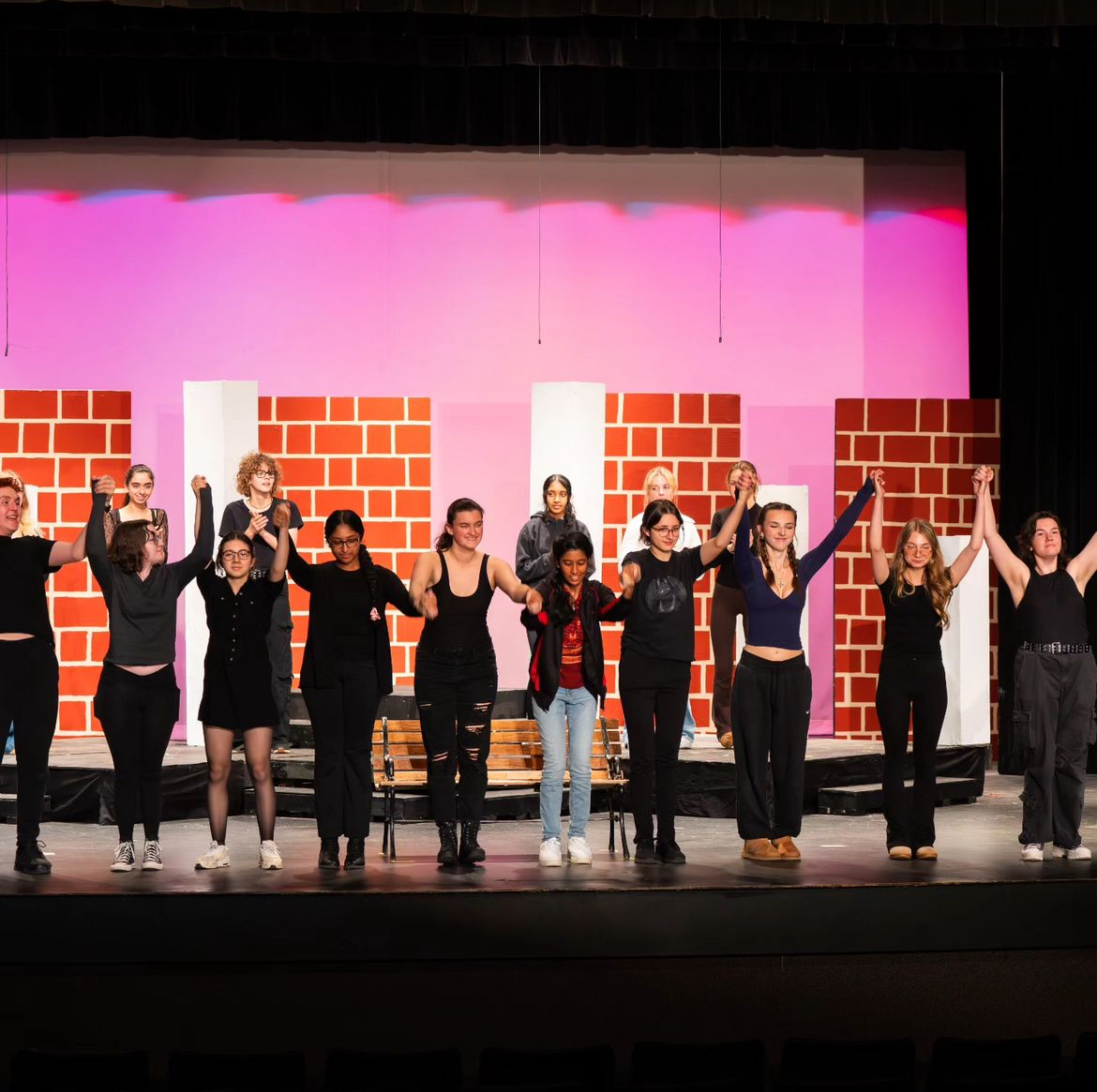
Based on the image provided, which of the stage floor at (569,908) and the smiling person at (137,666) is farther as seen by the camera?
the smiling person at (137,666)

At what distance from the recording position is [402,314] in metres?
9.62

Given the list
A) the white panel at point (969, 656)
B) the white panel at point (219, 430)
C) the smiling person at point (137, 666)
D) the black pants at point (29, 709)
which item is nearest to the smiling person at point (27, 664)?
the black pants at point (29, 709)

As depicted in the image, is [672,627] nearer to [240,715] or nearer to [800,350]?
[240,715]

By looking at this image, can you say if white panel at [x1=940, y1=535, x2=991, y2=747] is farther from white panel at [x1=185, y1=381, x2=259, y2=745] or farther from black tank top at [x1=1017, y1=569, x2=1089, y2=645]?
white panel at [x1=185, y1=381, x2=259, y2=745]

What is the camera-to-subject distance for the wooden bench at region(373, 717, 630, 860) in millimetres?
6590

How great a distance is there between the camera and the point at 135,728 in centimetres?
590

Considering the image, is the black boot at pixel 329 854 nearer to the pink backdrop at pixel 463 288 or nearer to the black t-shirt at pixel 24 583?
the black t-shirt at pixel 24 583

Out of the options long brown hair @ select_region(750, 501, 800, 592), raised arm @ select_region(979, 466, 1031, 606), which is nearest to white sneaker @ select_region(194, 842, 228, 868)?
long brown hair @ select_region(750, 501, 800, 592)

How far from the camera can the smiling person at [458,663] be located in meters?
5.94

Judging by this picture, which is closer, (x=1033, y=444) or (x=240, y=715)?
(x=240, y=715)

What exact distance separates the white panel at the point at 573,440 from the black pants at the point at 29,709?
3322mm

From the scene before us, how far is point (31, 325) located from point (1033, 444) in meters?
5.75

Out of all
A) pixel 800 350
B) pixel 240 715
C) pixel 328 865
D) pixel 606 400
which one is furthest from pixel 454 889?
pixel 800 350

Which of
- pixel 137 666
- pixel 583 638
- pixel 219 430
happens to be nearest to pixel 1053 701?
pixel 583 638
